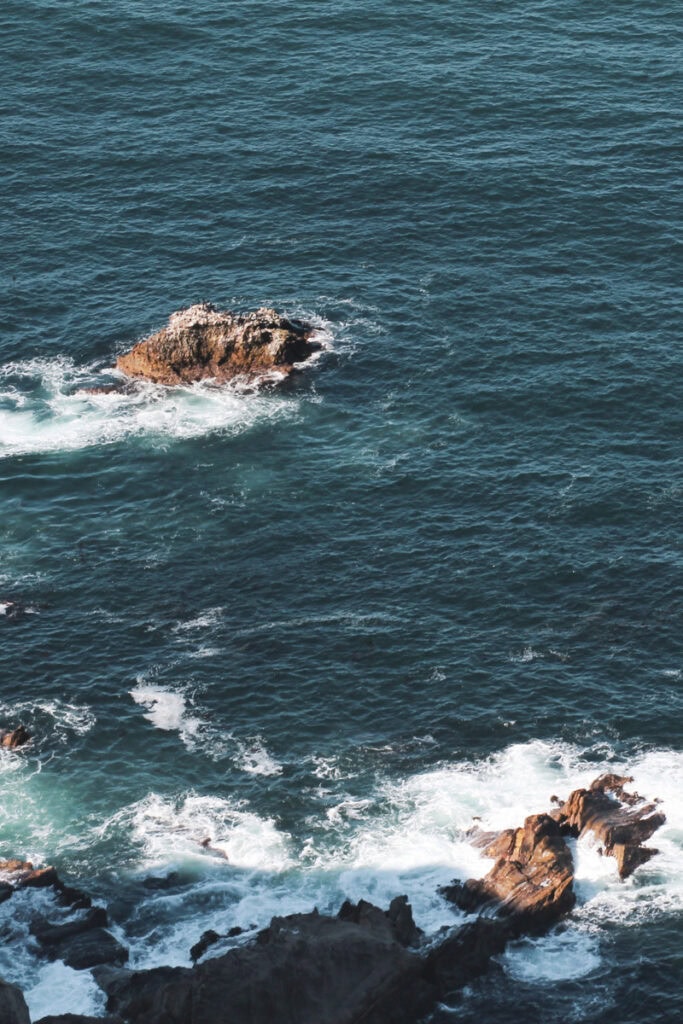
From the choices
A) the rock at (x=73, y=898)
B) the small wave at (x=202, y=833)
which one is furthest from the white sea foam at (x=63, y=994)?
the small wave at (x=202, y=833)

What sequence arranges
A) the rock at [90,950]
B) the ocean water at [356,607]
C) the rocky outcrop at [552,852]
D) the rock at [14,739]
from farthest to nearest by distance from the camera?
1. the rock at [14,739]
2. the ocean water at [356,607]
3. the rocky outcrop at [552,852]
4. the rock at [90,950]

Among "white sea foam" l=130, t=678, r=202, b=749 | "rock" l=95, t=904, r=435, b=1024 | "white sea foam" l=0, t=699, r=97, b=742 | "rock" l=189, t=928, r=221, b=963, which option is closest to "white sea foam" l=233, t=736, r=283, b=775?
"white sea foam" l=130, t=678, r=202, b=749

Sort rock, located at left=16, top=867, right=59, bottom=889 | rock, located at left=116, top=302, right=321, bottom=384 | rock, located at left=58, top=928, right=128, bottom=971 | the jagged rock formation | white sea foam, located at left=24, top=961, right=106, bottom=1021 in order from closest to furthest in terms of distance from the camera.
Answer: white sea foam, located at left=24, top=961, right=106, bottom=1021 → rock, located at left=58, top=928, right=128, bottom=971 → the jagged rock formation → rock, located at left=16, top=867, right=59, bottom=889 → rock, located at left=116, top=302, right=321, bottom=384

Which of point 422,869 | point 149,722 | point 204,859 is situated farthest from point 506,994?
point 149,722

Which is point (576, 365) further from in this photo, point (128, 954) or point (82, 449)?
point (128, 954)

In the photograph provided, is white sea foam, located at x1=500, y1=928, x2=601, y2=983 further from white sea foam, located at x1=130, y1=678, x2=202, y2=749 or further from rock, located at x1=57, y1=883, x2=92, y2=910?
white sea foam, located at x1=130, y1=678, x2=202, y2=749

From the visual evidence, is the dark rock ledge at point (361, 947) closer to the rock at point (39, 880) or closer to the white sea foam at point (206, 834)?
the rock at point (39, 880)
